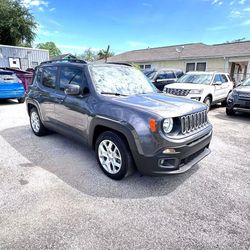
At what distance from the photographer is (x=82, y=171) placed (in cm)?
351

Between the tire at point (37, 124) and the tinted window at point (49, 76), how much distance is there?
912 mm

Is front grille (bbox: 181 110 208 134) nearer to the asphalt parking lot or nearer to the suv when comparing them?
the suv

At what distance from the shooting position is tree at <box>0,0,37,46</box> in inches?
914

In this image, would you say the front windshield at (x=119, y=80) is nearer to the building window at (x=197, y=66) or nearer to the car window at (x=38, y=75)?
the car window at (x=38, y=75)

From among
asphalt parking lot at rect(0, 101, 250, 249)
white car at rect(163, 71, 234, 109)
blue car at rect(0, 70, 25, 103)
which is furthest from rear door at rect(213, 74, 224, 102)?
blue car at rect(0, 70, 25, 103)

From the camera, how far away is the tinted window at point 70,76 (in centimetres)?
366

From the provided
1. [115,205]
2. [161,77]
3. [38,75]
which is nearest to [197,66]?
[161,77]

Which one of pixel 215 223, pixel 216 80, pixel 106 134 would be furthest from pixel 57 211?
pixel 216 80

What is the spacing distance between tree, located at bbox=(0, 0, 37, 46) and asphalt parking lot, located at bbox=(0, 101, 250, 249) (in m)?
25.0

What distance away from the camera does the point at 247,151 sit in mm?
4559

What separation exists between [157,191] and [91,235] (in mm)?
1164

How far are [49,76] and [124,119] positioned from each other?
8.48ft

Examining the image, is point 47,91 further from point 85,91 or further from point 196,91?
point 196,91

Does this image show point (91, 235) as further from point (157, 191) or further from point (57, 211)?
point (157, 191)
